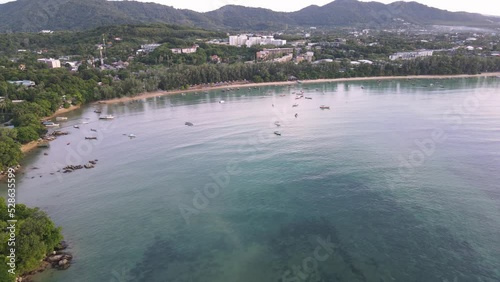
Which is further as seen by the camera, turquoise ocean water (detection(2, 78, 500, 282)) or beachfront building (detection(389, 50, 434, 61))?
beachfront building (detection(389, 50, 434, 61))

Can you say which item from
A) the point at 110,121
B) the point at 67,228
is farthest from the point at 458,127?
the point at 110,121

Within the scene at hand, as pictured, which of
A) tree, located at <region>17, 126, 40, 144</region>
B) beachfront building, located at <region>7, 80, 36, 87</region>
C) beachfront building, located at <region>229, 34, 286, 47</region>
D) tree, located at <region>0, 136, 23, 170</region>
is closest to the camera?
tree, located at <region>0, 136, 23, 170</region>

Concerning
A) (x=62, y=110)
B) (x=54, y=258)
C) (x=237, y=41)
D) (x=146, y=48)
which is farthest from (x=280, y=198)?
(x=237, y=41)

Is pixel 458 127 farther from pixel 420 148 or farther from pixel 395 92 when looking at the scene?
pixel 395 92

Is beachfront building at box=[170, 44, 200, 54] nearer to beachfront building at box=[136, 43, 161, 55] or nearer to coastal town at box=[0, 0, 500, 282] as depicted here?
beachfront building at box=[136, 43, 161, 55]

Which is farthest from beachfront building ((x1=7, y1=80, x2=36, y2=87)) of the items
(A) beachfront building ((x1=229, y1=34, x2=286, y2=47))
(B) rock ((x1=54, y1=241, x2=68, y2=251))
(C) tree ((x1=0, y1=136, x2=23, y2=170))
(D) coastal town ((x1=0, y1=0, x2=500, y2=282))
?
(A) beachfront building ((x1=229, y1=34, x2=286, y2=47))

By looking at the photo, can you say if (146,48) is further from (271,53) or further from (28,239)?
(28,239)

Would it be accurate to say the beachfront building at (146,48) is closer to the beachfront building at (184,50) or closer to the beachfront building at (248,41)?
the beachfront building at (184,50)
